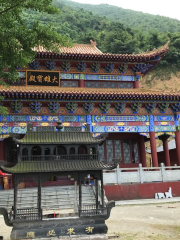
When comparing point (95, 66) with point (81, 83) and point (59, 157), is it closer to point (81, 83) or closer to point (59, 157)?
point (81, 83)

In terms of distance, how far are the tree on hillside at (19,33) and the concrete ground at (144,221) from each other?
525 cm

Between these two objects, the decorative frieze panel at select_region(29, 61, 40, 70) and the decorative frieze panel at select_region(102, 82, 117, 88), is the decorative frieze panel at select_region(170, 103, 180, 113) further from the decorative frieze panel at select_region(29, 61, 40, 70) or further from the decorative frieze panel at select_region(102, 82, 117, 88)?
the decorative frieze panel at select_region(29, 61, 40, 70)

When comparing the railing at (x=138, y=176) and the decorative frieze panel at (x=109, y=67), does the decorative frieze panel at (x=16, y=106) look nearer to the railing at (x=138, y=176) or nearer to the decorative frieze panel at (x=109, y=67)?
the railing at (x=138, y=176)

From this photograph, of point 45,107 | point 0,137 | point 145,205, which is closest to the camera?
point 145,205

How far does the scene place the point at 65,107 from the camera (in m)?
15.4

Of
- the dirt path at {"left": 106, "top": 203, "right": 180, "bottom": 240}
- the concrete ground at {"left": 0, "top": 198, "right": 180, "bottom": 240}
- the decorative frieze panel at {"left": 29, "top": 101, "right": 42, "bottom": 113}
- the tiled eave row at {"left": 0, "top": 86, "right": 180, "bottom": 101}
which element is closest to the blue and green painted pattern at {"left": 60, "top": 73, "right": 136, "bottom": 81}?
the tiled eave row at {"left": 0, "top": 86, "right": 180, "bottom": 101}

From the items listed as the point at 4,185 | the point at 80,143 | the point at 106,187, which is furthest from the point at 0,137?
the point at 80,143

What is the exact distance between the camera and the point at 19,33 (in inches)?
265

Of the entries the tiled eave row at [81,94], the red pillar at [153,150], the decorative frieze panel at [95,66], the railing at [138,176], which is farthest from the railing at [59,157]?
the decorative frieze panel at [95,66]

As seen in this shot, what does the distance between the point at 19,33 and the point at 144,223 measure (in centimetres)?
711

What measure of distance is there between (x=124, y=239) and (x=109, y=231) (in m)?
0.97

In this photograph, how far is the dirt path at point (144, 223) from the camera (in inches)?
284

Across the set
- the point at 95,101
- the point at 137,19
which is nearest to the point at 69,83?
the point at 95,101

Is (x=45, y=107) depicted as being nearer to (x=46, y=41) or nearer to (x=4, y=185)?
(x=4, y=185)
